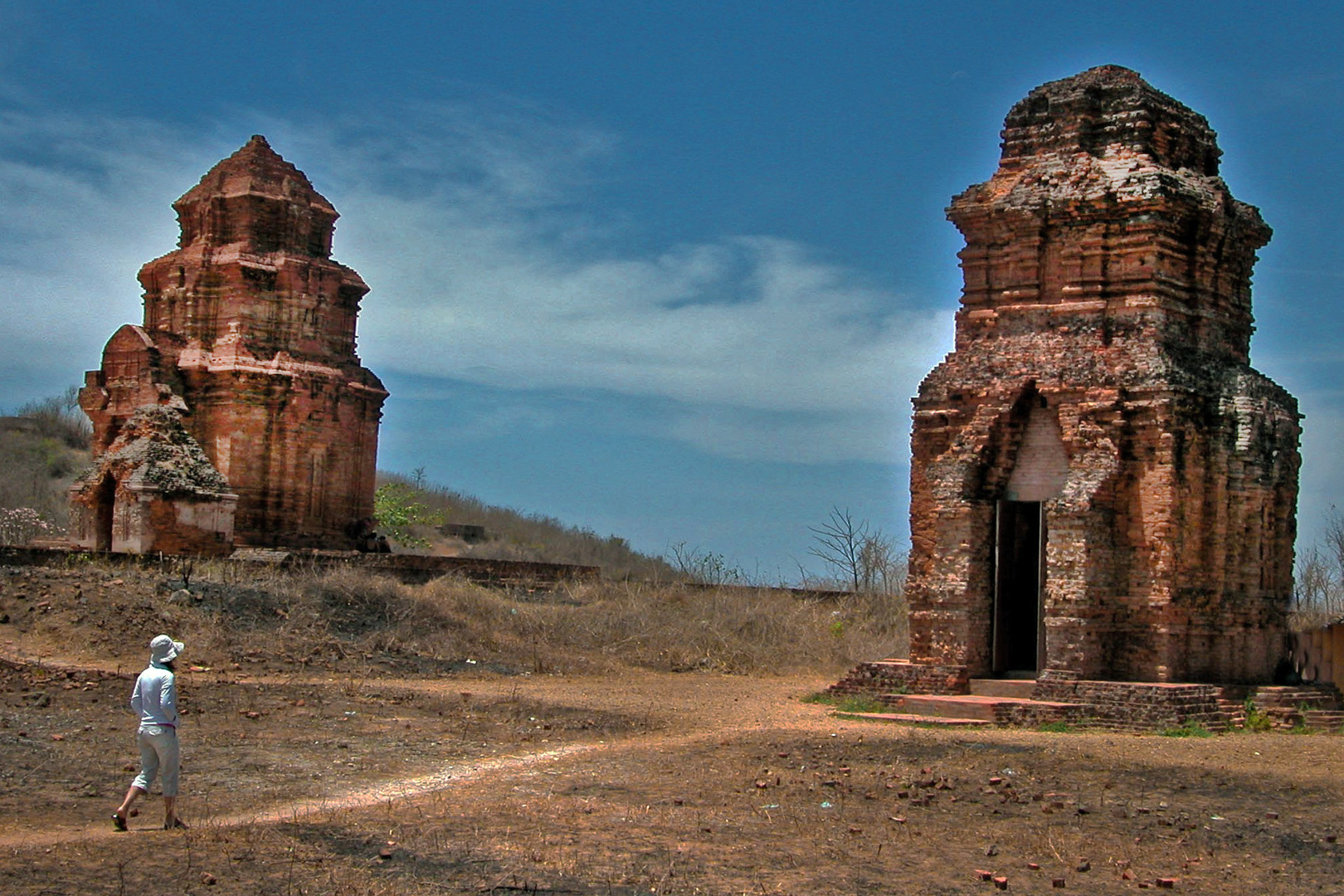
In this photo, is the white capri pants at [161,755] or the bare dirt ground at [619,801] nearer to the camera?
the bare dirt ground at [619,801]

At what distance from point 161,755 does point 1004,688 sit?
890 cm

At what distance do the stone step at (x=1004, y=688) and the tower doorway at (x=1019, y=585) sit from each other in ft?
2.29

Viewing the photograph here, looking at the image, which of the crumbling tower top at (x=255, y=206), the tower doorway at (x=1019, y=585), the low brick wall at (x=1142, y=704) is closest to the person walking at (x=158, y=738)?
the low brick wall at (x=1142, y=704)

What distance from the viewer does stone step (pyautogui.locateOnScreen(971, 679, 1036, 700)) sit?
1440 centimetres

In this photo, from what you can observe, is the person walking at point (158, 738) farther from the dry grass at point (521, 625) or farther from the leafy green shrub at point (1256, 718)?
the leafy green shrub at point (1256, 718)

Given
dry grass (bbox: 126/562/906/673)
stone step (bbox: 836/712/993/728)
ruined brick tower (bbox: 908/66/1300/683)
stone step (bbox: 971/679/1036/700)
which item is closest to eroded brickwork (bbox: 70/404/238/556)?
dry grass (bbox: 126/562/906/673)

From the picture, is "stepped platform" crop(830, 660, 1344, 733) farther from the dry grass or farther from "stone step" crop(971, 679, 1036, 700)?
the dry grass

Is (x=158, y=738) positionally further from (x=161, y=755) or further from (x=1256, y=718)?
(x=1256, y=718)

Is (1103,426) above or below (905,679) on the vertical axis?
above

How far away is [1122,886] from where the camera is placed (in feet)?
23.9

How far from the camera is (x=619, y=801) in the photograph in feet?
30.5

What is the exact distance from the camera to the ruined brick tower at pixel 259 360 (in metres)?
24.4

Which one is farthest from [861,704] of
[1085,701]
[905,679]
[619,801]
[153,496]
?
[153,496]

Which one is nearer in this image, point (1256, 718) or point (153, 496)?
point (1256, 718)
